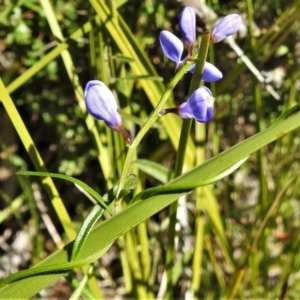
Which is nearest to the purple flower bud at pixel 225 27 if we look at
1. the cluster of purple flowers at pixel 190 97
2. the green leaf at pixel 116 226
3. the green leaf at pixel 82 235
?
the cluster of purple flowers at pixel 190 97

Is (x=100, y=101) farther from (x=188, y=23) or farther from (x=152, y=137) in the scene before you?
(x=152, y=137)

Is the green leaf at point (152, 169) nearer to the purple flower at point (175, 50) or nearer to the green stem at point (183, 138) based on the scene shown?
the green stem at point (183, 138)

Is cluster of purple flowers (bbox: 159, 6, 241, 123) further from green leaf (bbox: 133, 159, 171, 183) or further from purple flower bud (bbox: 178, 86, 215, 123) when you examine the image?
green leaf (bbox: 133, 159, 171, 183)

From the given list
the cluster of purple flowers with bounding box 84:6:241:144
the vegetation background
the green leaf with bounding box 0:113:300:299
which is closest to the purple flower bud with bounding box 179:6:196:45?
the cluster of purple flowers with bounding box 84:6:241:144

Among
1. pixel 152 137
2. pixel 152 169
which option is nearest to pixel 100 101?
pixel 152 169

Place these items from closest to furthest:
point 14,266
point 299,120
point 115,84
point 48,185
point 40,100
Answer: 1. point 299,120
2. point 48,185
3. point 115,84
4. point 40,100
5. point 14,266

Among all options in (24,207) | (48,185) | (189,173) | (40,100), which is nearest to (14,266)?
(24,207)

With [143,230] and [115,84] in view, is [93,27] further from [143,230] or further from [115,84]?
[143,230]
